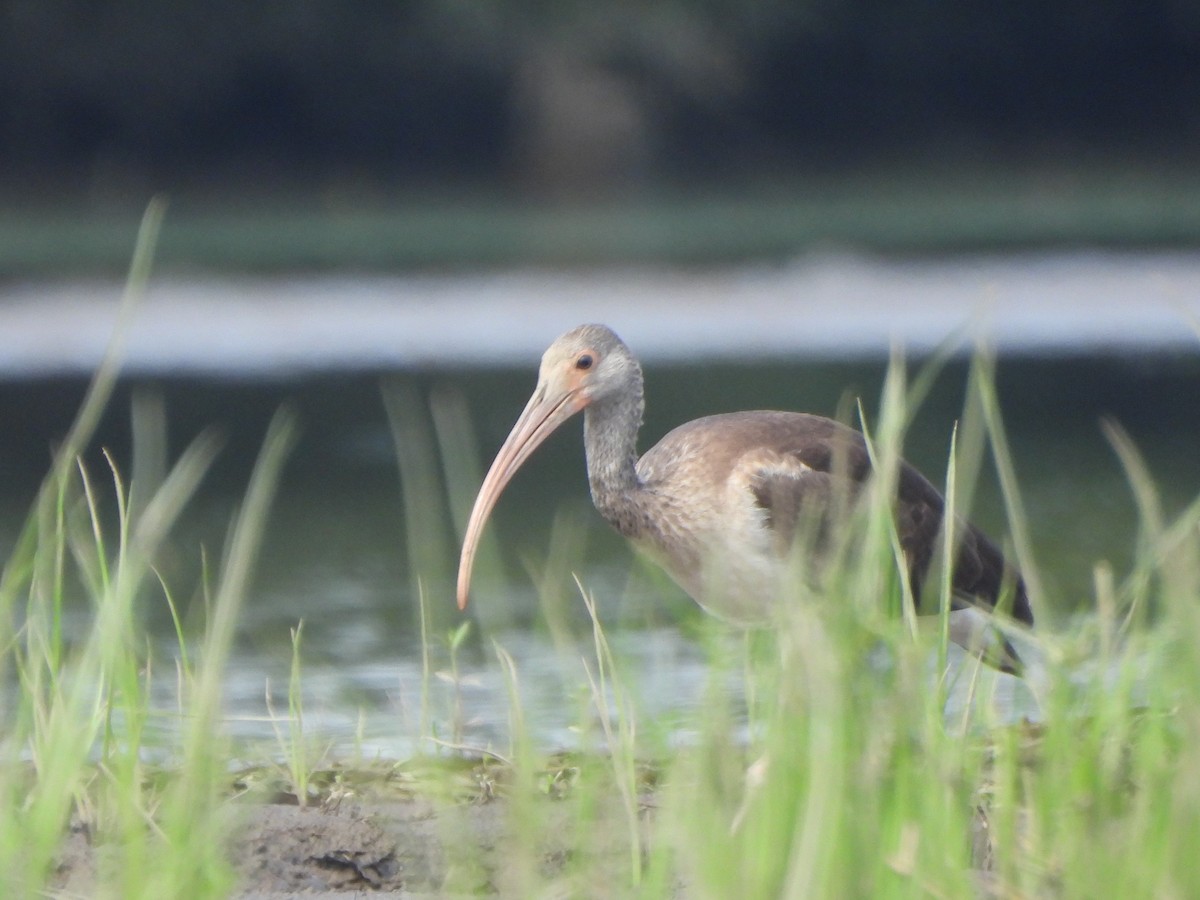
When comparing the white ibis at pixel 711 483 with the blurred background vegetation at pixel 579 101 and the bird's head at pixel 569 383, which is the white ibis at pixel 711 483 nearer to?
the bird's head at pixel 569 383

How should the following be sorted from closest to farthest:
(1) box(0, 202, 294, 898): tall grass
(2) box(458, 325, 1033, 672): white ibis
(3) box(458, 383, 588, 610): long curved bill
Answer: (1) box(0, 202, 294, 898): tall grass < (2) box(458, 325, 1033, 672): white ibis < (3) box(458, 383, 588, 610): long curved bill

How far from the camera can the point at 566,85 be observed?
32.6m

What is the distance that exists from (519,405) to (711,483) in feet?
23.2

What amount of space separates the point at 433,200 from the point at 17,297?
41.4 ft

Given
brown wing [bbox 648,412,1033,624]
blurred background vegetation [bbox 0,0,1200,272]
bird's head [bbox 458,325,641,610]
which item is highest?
blurred background vegetation [bbox 0,0,1200,272]

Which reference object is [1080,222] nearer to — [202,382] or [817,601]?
[202,382]

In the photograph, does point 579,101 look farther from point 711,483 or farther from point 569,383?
point 711,483

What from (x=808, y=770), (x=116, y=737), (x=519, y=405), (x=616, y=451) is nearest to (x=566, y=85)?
(x=519, y=405)

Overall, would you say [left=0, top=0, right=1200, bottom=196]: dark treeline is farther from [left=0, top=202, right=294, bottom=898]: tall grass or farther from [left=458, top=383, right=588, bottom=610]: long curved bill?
[left=0, top=202, right=294, bottom=898]: tall grass

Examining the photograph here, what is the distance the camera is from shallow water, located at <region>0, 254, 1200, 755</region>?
17.9ft

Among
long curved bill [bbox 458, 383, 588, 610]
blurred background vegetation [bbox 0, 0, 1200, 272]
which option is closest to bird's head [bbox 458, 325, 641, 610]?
long curved bill [bbox 458, 383, 588, 610]

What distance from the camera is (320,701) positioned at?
5.29 m

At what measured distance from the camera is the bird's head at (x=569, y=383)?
4926 mm

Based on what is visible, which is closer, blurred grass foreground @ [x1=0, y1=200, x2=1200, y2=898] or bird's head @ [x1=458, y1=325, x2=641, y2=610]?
blurred grass foreground @ [x1=0, y1=200, x2=1200, y2=898]
